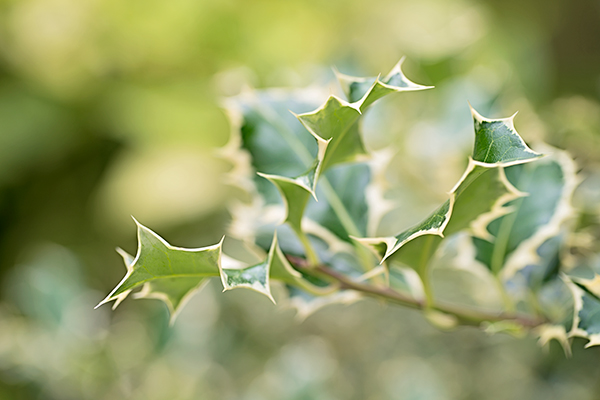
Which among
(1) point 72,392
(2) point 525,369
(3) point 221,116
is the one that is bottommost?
(3) point 221,116

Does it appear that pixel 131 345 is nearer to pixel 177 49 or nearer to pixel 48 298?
pixel 48 298

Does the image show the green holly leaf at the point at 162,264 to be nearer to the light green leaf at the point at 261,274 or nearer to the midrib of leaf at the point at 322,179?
the light green leaf at the point at 261,274

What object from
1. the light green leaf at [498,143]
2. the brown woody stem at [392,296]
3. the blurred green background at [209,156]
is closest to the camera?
the light green leaf at [498,143]

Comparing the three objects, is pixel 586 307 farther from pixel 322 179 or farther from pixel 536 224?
pixel 322 179

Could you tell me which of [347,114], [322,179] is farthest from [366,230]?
[347,114]

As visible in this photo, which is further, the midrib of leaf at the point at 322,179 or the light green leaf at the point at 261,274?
the midrib of leaf at the point at 322,179

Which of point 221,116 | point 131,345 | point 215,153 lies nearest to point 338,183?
point 215,153

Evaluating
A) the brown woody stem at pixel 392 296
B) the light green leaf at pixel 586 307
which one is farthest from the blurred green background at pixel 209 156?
the light green leaf at pixel 586 307
